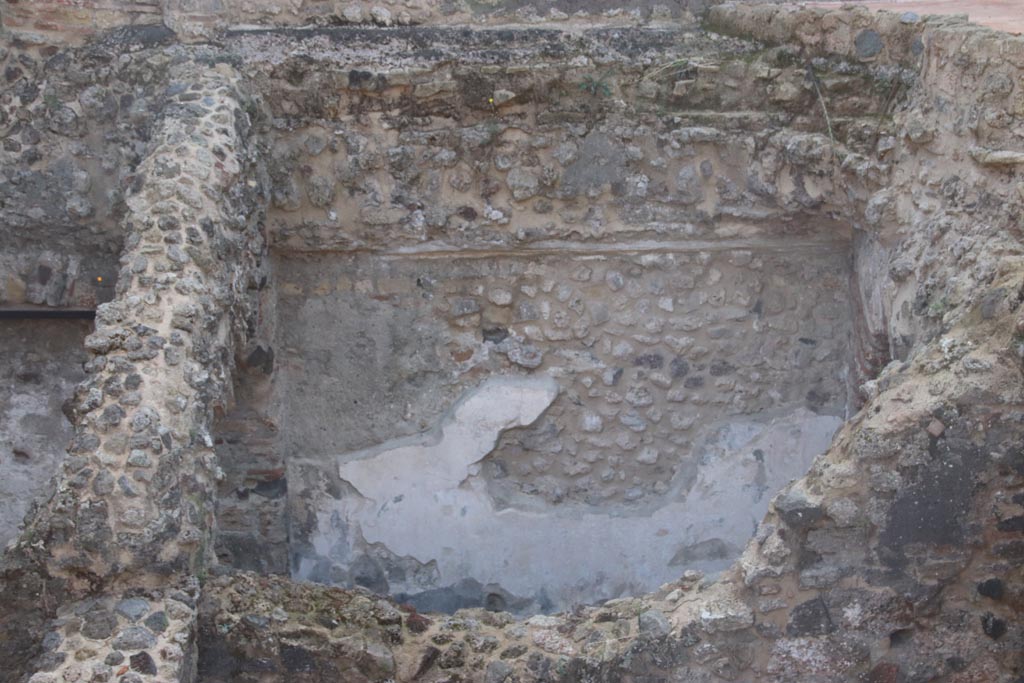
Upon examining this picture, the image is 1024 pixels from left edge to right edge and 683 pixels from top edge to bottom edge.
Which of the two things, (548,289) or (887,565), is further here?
(548,289)

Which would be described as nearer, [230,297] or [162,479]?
[162,479]

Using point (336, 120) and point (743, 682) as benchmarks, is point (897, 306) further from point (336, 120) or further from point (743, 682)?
point (336, 120)

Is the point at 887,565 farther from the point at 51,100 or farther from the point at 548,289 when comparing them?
the point at 51,100

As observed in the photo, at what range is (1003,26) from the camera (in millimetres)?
4750

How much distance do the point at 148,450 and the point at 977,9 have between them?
357 cm

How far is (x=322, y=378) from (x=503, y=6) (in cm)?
177

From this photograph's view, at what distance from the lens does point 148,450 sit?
4215mm

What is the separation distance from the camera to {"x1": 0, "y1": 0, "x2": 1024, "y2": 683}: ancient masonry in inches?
199

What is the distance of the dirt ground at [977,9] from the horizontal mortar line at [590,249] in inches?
39.5

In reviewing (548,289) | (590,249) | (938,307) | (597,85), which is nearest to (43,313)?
(548,289)

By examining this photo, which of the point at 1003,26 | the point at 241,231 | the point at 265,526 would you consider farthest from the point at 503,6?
the point at 265,526

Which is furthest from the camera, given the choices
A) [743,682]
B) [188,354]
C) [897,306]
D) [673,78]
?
[673,78]

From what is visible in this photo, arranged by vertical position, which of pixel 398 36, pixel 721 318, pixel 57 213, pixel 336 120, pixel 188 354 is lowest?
pixel 188 354

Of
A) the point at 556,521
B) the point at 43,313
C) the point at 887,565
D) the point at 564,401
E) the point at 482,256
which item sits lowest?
the point at 887,565
